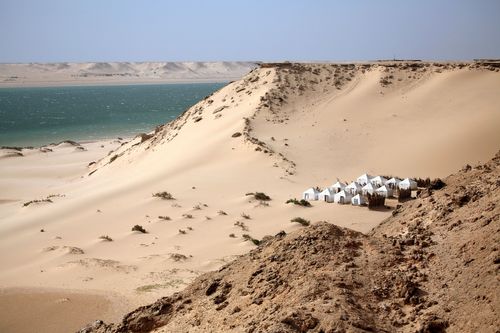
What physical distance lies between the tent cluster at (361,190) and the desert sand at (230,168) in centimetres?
46

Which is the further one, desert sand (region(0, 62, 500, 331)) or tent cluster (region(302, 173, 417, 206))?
tent cluster (region(302, 173, 417, 206))

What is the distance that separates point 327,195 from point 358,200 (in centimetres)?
123

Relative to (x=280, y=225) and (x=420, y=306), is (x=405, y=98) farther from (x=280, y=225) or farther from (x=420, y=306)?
(x=420, y=306)

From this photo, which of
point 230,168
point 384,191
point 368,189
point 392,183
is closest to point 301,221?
point 368,189

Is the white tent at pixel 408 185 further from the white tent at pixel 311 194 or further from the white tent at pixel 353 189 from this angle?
the white tent at pixel 311 194

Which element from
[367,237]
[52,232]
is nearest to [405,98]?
[52,232]

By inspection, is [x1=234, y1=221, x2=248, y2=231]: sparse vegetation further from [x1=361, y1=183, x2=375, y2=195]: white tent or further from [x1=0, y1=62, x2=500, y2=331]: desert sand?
[x1=361, y1=183, x2=375, y2=195]: white tent

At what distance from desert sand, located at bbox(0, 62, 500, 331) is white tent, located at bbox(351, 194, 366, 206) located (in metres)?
0.45

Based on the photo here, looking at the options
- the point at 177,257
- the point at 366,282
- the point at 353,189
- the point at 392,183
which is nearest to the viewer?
the point at 366,282

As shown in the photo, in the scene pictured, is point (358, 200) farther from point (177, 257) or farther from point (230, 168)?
point (230, 168)

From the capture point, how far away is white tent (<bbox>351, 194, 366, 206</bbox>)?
62.5 ft

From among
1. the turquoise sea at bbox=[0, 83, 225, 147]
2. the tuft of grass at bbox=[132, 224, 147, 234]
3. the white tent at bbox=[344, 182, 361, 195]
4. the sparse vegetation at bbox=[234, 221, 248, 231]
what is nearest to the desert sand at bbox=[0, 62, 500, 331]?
the sparse vegetation at bbox=[234, 221, 248, 231]

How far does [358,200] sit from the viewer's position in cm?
1906

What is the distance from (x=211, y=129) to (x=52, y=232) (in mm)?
14916
